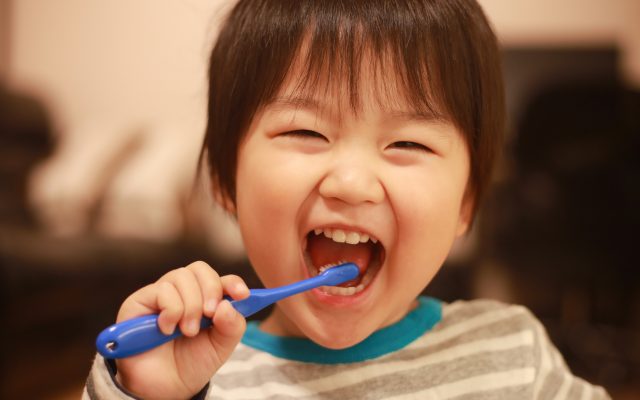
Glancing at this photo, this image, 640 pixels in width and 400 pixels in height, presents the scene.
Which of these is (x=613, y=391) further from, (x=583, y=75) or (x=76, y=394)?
(x=76, y=394)

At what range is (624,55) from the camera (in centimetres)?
218

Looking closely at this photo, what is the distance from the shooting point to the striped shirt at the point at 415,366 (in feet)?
1.86

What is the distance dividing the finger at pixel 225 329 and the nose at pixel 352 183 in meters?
0.13

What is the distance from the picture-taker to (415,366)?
59cm

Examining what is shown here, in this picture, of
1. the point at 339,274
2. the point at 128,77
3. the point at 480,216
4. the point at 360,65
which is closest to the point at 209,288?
the point at 339,274

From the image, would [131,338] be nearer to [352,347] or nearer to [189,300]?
[189,300]

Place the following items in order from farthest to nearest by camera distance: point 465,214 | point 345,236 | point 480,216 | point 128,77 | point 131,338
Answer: point 128,77 < point 480,216 < point 465,214 < point 345,236 < point 131,338

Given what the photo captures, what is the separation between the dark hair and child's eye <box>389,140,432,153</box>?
35 mm

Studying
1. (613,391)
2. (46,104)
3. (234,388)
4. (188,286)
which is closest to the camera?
(188,286)

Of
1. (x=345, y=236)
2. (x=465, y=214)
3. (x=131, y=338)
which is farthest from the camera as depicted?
(x=465, y=214)

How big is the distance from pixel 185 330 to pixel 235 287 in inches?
2.0

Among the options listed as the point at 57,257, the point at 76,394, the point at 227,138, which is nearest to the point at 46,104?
the point at 57,257

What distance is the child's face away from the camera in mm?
510

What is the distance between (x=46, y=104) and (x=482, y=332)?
215cm
